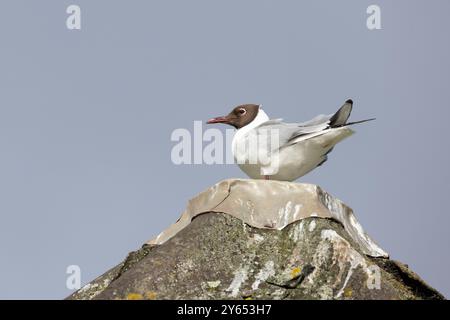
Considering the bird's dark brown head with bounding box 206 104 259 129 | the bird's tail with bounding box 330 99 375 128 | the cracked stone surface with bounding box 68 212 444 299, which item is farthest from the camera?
the bird's dark brown head with bounding box 206 104 259 129

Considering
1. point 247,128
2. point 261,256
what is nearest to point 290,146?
point 247,128

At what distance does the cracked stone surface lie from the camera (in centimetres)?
725

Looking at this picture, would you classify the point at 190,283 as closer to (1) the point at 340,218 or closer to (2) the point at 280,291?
(2) the point at 280,291

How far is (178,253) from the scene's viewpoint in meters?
7.74

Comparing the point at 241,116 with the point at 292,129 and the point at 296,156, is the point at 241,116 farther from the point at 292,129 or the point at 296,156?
the point at 296,156

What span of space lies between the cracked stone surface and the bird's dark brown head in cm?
258

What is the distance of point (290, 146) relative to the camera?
389 inches

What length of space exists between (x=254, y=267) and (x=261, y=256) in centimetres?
23

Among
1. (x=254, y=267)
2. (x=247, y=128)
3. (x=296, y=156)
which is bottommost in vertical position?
(x=254, y=267)

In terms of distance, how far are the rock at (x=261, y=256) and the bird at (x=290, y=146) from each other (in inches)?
38.9

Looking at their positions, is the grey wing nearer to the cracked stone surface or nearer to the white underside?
the white underside

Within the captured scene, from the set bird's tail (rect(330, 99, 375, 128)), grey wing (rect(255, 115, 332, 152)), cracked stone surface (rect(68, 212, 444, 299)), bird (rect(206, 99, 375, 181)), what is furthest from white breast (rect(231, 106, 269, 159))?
cracked stone surface (rect(68, 212, 444, 299))
